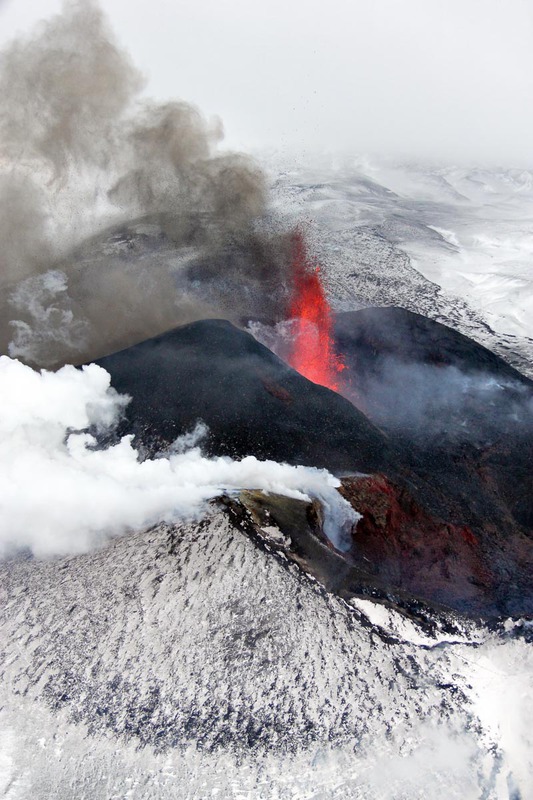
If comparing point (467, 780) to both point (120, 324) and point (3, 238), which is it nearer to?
point (120, 324)

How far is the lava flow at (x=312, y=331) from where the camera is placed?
27.1 metres

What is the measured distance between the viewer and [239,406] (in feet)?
59.9

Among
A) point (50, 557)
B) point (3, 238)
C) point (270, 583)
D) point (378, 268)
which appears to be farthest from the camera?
point (378, 268)

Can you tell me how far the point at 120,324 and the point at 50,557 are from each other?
50.1 feet

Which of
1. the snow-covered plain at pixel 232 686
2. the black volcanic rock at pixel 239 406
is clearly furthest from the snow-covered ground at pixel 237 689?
the black volcanic rock at pixel 239 406

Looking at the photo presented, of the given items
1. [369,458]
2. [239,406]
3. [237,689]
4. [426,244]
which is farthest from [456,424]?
[426,244]

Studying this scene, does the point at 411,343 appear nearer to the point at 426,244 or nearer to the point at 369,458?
the point at 369,458

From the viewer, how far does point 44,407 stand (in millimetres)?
17578

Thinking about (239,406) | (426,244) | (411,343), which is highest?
(239,406)

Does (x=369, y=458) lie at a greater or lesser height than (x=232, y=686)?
lesser

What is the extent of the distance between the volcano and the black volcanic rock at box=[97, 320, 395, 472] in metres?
0.04

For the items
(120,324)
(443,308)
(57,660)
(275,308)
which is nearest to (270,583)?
(57,660)

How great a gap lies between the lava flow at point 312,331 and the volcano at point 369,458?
3508 millimetres

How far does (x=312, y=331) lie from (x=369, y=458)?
13234mm
